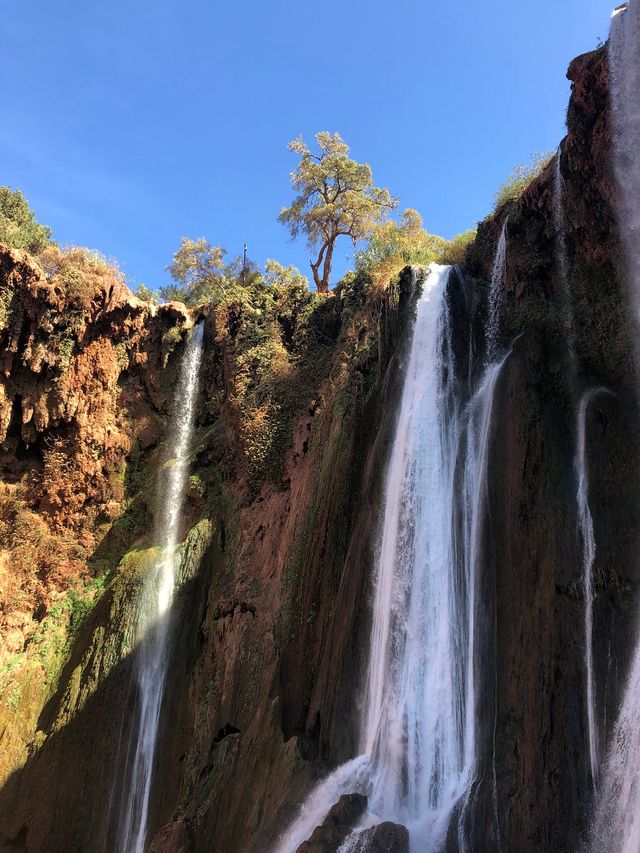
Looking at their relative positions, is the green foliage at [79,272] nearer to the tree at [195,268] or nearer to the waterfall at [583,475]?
the tree at [195,268]

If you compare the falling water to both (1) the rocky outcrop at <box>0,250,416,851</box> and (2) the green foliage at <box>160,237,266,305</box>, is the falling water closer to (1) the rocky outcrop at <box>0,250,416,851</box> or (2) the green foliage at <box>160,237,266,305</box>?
(1) the rocky outcrop at <box>0,250,416,851</box>

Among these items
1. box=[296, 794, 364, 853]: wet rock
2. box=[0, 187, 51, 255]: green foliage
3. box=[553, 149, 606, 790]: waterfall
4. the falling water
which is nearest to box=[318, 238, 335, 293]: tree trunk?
box=[0, 187, 51, 255]: green foliage

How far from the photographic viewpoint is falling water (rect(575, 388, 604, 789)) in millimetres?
9141

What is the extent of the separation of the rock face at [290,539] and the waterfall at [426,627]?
364 millimetres

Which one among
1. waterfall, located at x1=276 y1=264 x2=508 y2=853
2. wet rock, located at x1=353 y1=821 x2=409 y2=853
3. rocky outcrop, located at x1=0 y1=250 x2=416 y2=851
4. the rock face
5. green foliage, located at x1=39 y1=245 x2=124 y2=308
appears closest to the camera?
wet rock, located at x1=353 y1=821 x2=409 y2=853

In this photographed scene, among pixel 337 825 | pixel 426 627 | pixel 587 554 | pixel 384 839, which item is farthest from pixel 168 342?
pixel 384 839

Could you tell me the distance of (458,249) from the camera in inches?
791

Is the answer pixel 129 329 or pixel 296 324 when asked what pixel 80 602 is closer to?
pixel 129 329

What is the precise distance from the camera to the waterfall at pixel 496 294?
1502 cm

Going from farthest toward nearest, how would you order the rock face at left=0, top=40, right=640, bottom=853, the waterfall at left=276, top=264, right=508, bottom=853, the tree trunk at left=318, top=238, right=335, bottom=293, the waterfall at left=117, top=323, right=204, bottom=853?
the tree trunk at left=318, top=238, right=335, bottom=293 → the waterfall at left=117, top=323, right=204, bottom=853 → the rock face at left=0, top=40, right=640, bottom=853 → the waterfall at left=276, top=264, right=508, bottom=853

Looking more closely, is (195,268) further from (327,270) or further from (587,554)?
(587,554)

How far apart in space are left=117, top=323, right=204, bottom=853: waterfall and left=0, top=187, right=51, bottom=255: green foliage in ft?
24.1

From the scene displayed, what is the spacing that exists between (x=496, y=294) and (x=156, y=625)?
13391mm

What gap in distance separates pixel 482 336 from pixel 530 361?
2.60 m
